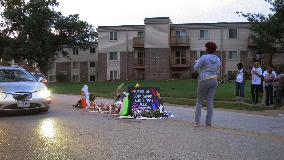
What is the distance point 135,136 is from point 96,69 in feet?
227

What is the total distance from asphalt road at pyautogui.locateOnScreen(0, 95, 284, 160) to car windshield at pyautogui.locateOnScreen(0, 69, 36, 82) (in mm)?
2261

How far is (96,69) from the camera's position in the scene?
77.8 meters

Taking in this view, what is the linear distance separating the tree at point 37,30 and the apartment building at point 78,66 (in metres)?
11.7

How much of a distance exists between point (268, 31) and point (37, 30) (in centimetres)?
3060

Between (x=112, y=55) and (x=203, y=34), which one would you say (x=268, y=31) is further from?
(x=112, y=55)

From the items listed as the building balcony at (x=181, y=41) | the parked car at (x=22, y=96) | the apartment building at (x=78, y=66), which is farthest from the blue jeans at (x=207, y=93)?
the apartment building at (x=78, y=66)

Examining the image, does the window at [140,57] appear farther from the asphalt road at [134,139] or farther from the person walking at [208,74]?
the person walking at [208,74]

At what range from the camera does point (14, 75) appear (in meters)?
14.5

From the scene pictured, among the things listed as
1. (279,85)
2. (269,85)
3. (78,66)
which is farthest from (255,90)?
(78,66)

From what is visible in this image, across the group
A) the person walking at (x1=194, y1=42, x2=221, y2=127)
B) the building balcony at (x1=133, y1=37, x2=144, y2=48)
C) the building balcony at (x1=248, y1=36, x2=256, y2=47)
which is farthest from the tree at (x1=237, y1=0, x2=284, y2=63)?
the person walking at (x1=194, y1=42, x2=221, y2=127)

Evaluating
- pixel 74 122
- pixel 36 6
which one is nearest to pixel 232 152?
pixel 74 122

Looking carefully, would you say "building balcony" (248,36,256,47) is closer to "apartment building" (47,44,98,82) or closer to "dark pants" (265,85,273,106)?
"apartment building" (47,44,98,82)

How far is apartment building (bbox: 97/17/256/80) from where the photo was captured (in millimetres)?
60500

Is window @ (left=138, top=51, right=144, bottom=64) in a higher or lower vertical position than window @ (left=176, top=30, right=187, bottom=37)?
lower
